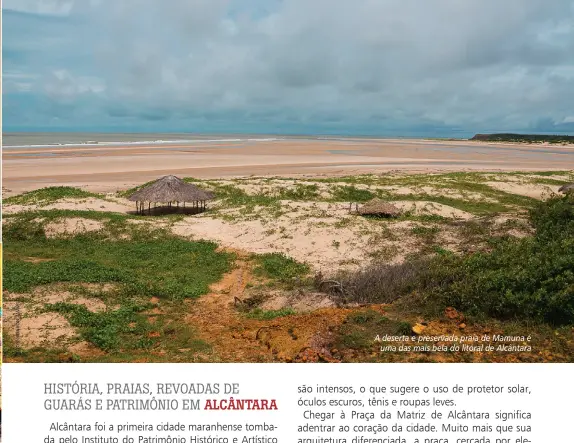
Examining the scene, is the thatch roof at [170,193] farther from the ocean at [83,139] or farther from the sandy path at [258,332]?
the ocean at [83,139]

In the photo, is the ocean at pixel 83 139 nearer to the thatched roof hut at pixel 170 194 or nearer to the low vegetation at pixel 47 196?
the low vegetation at pixel 47 196

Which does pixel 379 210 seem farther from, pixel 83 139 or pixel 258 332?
pixel 83 139

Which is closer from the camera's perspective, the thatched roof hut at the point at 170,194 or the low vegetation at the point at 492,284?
the low vegetation at the point at 492,284

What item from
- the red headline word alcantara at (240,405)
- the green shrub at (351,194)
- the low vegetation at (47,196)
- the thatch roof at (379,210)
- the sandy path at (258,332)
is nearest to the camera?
the red headline word alcantara at (240,405)

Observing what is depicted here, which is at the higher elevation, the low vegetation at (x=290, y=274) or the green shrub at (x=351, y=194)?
the green shrub at (x=351, y=194)

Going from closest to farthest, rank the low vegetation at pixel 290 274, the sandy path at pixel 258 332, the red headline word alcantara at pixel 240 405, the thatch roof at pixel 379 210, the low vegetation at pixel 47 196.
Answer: the red headline word alcantara at pixel 240 405, the sandy path at pixel 258 332, the low vegetation at pixel 290 274, the thatch roof at pixel 379 210, the low vegetation at pixel 47 196

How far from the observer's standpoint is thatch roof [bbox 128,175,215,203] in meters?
17.4

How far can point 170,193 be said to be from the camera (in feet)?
57.6

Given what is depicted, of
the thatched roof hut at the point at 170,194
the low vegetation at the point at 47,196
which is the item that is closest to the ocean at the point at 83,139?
the low vegetation at the point at 47,196

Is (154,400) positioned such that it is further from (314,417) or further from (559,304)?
(559,304)

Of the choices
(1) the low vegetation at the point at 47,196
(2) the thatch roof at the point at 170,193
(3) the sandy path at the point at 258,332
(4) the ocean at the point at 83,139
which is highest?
(4) the ocean at the point at 83,139

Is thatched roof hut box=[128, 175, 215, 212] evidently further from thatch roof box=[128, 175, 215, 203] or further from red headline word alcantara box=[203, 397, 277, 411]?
red headline word alcantara box=[203, 397, 277, 411]

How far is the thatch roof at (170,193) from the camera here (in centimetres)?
1742

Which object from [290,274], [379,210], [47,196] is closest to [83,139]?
[47,196]
